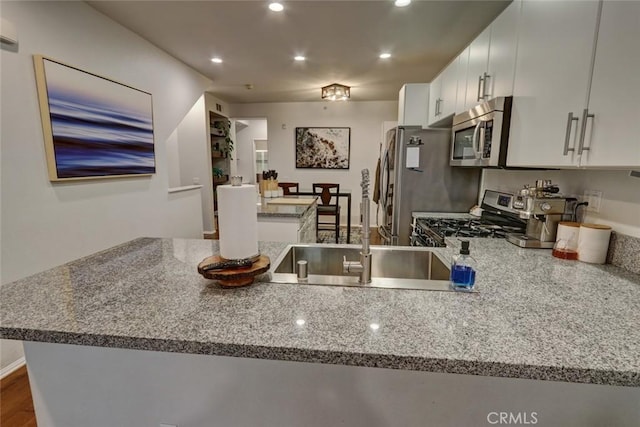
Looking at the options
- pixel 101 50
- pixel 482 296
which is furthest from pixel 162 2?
pixel 482 296

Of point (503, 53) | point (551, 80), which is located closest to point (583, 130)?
point (551, 80)

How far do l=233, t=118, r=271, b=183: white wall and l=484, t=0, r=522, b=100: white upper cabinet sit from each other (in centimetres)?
674

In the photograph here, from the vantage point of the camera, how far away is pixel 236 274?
925 mm

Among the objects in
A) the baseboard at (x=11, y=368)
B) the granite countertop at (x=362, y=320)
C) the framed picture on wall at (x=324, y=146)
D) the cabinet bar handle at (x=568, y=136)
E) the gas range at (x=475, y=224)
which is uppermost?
the framed picture on wall at (x=324, y=146)

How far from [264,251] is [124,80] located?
90.5 inches

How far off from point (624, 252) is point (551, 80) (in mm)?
784

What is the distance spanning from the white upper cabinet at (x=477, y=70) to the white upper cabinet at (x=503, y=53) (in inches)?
1.8

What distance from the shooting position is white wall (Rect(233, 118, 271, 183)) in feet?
25.6

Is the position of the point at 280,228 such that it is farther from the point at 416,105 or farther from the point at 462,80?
the point at 416,105

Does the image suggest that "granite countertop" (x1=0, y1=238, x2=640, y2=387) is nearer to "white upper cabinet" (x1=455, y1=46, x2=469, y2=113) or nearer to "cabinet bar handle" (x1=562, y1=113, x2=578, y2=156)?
"cabinet bar handle" (x1=562, y1=113, x2=578, y2=156)

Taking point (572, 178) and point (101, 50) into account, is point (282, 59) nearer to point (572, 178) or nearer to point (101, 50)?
point (101, 50)

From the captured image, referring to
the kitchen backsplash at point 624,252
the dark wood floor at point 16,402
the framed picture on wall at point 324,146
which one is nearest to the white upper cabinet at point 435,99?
the kitchen backsplash at point 624,252

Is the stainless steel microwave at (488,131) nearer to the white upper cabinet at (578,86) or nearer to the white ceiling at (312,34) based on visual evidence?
the white upper cabinet at (578,86)

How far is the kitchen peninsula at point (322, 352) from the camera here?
660mm
